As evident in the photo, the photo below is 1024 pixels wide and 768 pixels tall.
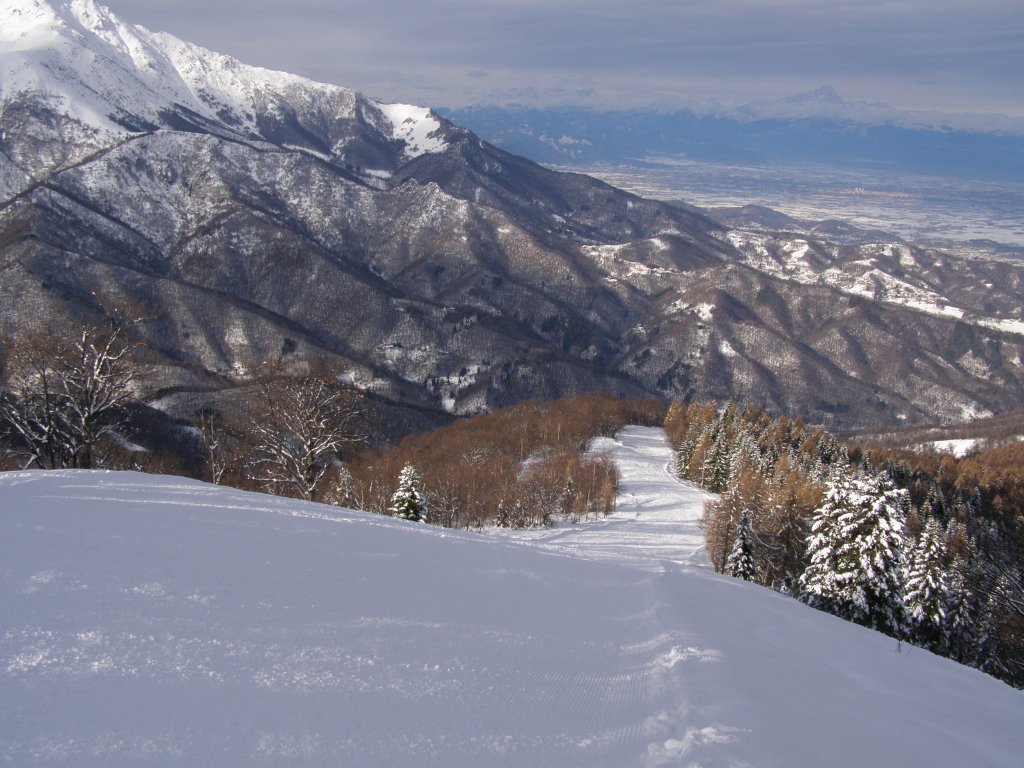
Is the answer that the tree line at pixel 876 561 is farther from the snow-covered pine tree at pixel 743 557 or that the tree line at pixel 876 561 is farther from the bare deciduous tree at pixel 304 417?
the bare deciduous tree at pixel 304 417

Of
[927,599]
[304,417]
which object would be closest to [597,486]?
[927,599]

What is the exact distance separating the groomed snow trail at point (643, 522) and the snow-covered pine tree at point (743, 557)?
339 cm

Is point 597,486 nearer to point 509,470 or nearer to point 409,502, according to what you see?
point 509,470

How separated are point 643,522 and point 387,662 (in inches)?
2046

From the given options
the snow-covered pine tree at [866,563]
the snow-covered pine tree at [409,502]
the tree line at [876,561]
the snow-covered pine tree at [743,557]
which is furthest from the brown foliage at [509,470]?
the snow-covered pine tree at [866,563]

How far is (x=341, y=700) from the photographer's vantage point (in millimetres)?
6809

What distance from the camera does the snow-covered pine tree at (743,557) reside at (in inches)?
1427

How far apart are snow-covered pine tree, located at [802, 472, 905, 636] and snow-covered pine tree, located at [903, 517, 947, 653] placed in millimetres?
824

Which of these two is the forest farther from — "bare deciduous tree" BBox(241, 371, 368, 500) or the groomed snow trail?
the groomed snow trail

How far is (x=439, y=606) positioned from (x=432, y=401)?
187 m

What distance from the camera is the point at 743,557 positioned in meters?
36.6

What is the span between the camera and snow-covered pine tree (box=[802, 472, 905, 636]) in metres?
29.4

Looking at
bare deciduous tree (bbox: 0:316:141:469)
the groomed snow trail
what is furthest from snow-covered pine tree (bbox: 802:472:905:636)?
bare deciduous tree (bbox: 0:316:141:469)

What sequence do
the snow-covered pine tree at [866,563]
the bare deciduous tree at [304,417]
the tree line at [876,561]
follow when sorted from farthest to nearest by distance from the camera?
the snow-covered pine tree at [866,563]
the tree line at [876,561]
the bare deciduous tree at [304,417]
